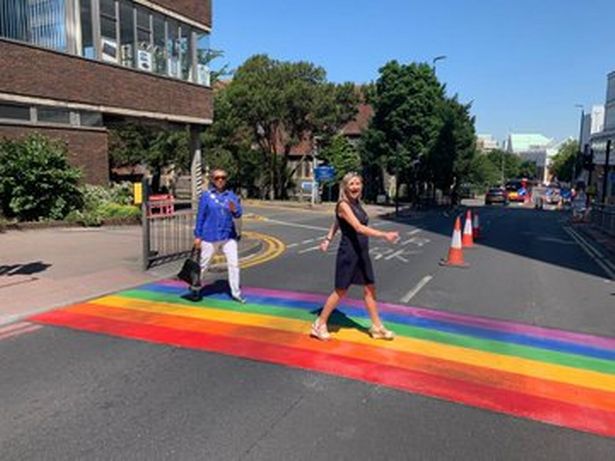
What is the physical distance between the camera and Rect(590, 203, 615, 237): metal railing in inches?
789

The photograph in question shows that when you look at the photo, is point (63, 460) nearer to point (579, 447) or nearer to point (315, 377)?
point (315, 377)

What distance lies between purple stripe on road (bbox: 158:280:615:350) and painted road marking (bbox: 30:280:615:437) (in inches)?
0.6

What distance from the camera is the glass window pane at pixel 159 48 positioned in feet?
73.7

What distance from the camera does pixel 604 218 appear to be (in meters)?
22.1

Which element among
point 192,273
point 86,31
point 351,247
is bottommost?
point 192,273

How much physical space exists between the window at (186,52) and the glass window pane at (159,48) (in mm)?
1300

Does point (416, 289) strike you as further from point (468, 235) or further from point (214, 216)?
point (468, 235)

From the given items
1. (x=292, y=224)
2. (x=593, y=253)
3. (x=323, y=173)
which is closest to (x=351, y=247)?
(x=593, y=253)

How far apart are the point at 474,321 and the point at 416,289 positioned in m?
2.06

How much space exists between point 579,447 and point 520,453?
450 mm

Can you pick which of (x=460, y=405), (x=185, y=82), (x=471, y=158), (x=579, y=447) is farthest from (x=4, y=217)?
(x=471, y=158)

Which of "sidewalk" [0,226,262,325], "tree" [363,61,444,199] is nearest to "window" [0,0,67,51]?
"sidewalk" [0,226,262,325]

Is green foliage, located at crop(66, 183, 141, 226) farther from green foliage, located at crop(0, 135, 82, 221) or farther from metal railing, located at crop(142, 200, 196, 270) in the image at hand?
metal railing, located at crop(142, 200, 196, 270)

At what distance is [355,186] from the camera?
612 cm
